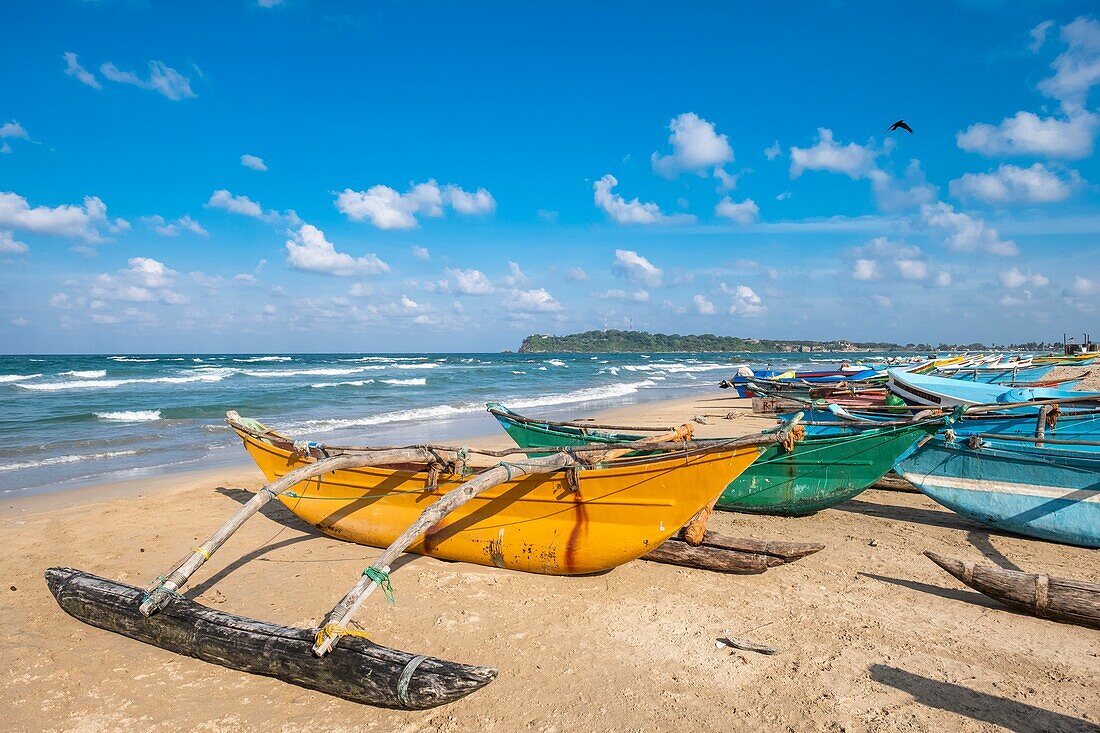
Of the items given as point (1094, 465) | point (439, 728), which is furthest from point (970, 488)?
point (439, 728)

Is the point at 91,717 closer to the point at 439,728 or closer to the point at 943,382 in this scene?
the point at 439,728

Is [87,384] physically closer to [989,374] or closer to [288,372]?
[288,372]

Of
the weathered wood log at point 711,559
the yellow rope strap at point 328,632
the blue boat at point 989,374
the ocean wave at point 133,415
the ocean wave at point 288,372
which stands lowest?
the weathered wood log at point 711,559

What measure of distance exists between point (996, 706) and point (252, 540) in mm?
7003

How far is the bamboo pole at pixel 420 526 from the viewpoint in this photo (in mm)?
3980

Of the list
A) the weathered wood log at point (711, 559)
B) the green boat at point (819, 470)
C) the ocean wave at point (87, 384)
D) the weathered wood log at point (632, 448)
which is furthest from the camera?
the ocean wave at point (87, 384)

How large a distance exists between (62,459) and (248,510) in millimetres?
9874

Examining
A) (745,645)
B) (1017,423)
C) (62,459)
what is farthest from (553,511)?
(62,459)

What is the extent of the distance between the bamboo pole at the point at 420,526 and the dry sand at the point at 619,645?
465 millimetres

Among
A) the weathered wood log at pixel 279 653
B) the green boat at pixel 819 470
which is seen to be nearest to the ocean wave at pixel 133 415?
the weathered wood log at pixel 279 653

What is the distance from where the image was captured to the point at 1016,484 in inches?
262

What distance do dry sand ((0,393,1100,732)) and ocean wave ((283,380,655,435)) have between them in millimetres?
9788

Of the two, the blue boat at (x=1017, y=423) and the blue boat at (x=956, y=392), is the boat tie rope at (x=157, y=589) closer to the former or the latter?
the blue boat at (x=1017, y=423)

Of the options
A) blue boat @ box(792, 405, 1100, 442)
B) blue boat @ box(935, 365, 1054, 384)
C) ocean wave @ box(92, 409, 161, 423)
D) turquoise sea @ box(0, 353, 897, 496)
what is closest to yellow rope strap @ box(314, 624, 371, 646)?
blue boat @ box(792, 405, 1100, 442)
